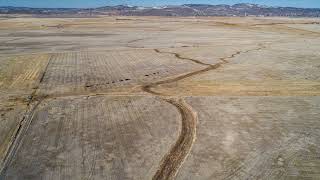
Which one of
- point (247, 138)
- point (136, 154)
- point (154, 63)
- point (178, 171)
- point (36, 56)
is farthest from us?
point (36, 56)

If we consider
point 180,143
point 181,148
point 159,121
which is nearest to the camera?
point 181,148

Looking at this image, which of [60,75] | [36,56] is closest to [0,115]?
[60,75]

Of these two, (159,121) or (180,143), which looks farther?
(159,121)

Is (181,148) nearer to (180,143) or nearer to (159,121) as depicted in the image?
(180,143)

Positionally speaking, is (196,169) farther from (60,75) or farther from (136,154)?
(60,75)

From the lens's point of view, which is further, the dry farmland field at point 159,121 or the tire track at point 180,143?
the dry farmland field at point 159,121

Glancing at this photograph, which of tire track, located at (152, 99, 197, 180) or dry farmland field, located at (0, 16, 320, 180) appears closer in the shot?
tire track, located at (152, 99, 197, 180)

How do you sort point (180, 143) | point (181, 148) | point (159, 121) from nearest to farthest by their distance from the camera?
point (181, 148), point (180, 143), point (159, 121)

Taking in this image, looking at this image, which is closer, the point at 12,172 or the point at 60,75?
the point at 12,172

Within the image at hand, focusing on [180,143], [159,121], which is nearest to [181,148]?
[180,143]

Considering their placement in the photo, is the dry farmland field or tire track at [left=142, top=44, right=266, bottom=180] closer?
tire track at [left=142, top=44, right=266, bottom=180]

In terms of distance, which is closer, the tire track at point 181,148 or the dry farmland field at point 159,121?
the tire track at point 181,148
